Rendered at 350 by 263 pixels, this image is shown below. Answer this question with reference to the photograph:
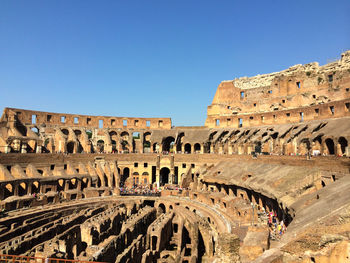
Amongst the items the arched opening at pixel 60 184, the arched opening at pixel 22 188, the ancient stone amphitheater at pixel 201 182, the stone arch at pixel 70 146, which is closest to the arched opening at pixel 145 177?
the ancient stone amphitheater at pixel 201 182

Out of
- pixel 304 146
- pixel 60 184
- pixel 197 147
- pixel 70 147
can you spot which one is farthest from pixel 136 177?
pixel 304 146

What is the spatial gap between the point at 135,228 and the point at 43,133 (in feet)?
88.8

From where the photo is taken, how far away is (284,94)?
4206 cm

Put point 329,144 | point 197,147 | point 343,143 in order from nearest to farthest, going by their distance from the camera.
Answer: point 343,143, point 329,144, point 197,147

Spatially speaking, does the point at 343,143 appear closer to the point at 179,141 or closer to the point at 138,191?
the point at 138,191

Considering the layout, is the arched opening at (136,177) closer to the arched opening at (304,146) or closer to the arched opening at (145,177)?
the arched opening at (145,177)

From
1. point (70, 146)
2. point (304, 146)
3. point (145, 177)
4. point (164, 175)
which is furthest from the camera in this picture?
point (164, 175)

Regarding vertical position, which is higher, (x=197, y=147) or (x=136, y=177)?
(x=197, y=147)

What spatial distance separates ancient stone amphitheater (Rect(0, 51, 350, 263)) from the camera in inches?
527

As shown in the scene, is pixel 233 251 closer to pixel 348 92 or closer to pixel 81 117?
pixel 348 92

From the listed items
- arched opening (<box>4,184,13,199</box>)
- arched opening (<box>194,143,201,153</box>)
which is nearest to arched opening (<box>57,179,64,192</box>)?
arched opening (<box>4,184,13,199</box>)

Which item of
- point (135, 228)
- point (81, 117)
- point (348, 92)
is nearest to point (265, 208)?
point (135, 228)

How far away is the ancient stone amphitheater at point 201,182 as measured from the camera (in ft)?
43.9

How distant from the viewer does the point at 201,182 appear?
34.3 m
